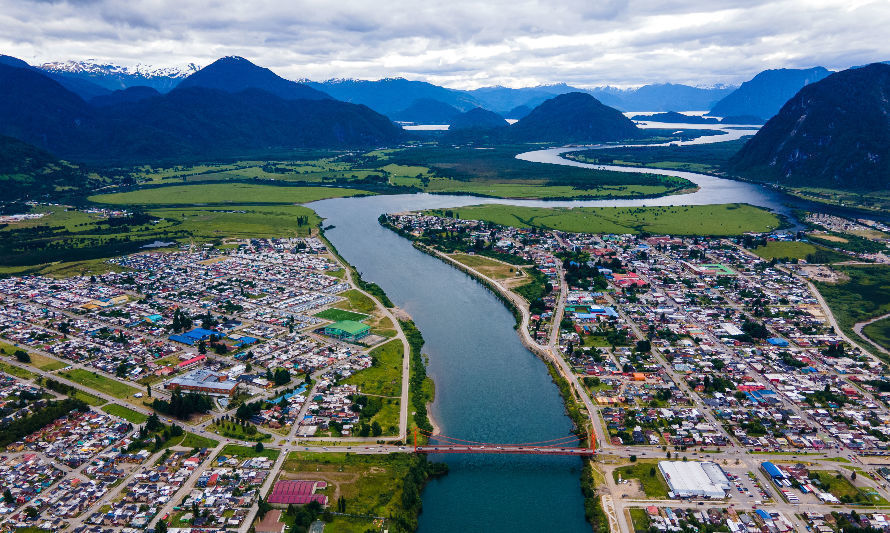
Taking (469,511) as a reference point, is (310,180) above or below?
above

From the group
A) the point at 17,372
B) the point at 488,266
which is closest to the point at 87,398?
the point at 17,372

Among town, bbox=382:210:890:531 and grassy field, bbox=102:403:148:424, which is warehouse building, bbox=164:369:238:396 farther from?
town, bbox=382:210:890:531

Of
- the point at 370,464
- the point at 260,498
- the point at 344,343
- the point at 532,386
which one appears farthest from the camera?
the point at 344,343

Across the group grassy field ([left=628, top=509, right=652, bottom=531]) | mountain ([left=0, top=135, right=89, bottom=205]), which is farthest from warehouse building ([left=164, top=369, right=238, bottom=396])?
mountain ([left=0, top=135, right=89, bottom=205])

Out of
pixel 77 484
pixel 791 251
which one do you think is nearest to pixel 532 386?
pixel 77 484

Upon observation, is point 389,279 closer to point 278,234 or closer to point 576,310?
point 576,310

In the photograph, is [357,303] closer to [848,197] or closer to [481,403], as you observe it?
[481,403]
